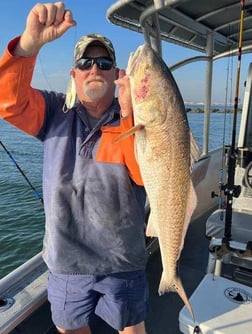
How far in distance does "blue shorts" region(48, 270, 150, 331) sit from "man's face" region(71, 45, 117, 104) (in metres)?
1.08

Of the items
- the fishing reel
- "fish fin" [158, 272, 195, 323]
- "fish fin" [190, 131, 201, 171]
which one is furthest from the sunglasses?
the fishing reel

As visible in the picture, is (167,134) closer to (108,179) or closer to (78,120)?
(108,179)

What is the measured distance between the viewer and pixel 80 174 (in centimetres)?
204

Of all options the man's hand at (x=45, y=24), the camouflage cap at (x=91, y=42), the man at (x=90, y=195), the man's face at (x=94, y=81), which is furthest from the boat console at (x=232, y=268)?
the man's hand at (x=45, y=24)

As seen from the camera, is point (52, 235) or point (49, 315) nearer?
point (52, 235)

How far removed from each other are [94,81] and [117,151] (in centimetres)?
41

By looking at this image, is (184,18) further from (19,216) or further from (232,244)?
(19,216)

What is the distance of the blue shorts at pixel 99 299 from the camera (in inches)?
83.8

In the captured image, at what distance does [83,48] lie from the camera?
2.01 metres

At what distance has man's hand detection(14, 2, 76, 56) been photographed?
1.64 metres

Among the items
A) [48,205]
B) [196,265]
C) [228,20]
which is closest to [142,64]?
[48,205]

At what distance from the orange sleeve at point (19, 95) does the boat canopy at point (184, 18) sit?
1.92 meters

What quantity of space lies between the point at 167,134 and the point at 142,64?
35cm

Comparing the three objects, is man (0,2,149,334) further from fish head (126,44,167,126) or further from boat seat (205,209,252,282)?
boat seat (205,209,252,282)
